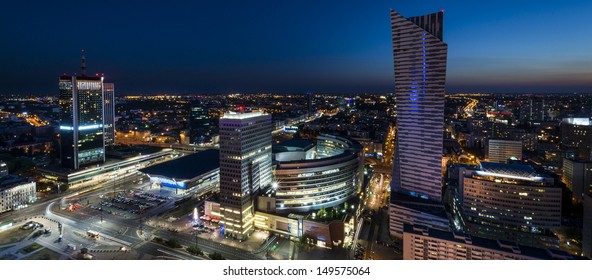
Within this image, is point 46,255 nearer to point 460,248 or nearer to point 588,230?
point 460,248

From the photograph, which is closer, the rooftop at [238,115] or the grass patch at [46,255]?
the grass patch at [46,255]

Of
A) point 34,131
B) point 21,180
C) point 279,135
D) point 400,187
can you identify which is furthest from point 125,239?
point 34,131

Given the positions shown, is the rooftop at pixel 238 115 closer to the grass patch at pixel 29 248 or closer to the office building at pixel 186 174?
the office building at pixel 186 174

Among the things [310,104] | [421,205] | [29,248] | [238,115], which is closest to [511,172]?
[421,205]

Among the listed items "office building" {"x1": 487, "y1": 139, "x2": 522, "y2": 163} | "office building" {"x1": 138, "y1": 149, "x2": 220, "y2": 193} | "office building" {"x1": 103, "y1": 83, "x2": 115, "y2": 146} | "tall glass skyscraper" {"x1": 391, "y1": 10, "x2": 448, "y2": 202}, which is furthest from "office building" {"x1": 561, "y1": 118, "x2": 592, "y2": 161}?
"office building" {"x1": 103, "y1": 83, "x2": 115, "y2": 146}

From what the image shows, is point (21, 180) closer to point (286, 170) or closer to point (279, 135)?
point (286, 170)

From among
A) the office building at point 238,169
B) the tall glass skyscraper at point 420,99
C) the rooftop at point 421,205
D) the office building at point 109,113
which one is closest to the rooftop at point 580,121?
the tall glass skyscraper at point 420,99
